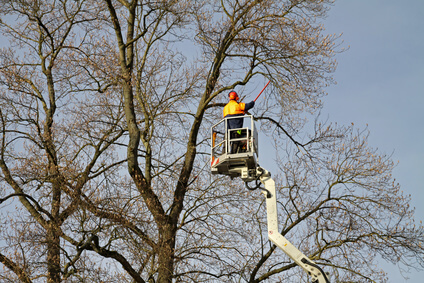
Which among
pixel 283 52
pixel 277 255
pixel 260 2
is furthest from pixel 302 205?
pixel 260 2

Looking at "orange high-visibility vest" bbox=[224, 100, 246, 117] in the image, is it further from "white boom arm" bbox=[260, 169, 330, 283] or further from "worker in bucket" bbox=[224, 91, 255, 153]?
"white boom arm" bbox=[260, 169, 330, 283]

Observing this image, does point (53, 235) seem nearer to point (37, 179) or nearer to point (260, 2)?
point (37, 179)

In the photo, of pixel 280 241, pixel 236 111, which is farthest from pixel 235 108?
pixel 280 241

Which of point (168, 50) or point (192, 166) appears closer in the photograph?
point (192, 166)

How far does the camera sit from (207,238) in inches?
583

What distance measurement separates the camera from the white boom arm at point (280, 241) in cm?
1103

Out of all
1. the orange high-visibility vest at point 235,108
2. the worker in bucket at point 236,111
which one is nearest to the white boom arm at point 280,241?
the worker in bucket at point 236,111

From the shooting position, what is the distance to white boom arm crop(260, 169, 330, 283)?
11031 millimetres

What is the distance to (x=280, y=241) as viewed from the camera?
11500mm

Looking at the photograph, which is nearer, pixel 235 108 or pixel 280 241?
pixel 280 241

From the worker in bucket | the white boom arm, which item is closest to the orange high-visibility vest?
the worker in bucket

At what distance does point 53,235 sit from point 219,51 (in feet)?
20.4

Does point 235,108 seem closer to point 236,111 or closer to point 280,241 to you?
point 236,111

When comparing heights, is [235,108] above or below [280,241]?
above
